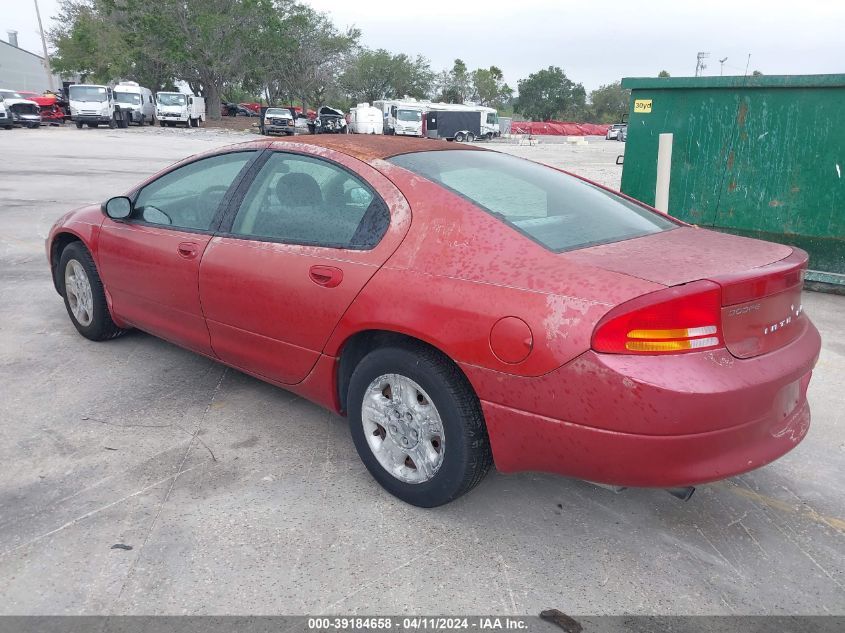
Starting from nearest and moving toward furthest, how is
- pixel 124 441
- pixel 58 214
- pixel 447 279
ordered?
pixel 447 279 → pixel 124 441 → pixel 58 214

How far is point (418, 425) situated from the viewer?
106 inches

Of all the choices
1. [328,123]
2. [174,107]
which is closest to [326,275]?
[328,123]

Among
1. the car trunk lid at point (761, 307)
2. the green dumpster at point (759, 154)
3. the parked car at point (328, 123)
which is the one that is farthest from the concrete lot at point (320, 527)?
the parked car at point (328, 123)

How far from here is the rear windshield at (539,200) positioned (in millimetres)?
2678

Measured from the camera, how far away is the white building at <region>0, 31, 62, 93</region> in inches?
2653

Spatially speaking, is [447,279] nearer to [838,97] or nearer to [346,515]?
[346,515]

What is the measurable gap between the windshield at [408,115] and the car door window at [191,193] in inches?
1618

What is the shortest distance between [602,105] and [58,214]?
341 feet

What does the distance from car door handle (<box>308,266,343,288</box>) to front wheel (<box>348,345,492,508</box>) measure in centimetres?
34

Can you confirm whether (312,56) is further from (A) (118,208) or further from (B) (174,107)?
(A) (118,208)

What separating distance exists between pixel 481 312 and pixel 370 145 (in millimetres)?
1220

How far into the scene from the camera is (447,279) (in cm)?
252

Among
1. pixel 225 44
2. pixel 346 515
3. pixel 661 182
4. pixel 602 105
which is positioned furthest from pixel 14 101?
pixel 602 105

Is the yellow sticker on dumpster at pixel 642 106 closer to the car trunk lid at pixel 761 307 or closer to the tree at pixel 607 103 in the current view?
the car trunk lid at pixel 761 307
